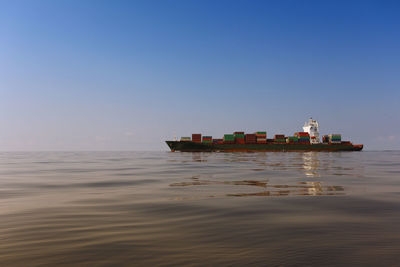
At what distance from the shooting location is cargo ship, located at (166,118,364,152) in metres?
95.1

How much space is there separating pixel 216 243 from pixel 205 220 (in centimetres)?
176

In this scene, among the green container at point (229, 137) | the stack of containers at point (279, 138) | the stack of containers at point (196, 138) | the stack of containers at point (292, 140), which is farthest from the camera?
the stack of containers at point (292, 140)

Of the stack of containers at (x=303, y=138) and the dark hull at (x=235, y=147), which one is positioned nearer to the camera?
the dark hull at (x=235, y=147)

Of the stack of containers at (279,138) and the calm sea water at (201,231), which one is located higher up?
the stack of containers at (279,138)

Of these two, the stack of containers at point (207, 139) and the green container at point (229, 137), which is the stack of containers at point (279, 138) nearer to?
the green container at point (229, 137)

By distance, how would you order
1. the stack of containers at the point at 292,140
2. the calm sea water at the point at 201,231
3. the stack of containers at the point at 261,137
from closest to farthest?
the calm sea water at the point at 201,231 → the stack of containers at the point at 261,137 → the stack of containers at the point at 292,140

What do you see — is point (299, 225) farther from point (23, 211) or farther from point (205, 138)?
point (205, 138)

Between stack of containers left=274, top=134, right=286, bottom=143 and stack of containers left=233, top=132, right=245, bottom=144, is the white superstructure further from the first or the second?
stack of containers left=233, top=132, right=245, bottom=144

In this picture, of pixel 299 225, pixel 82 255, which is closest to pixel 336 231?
pixel 299 225

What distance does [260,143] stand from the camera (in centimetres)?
9781

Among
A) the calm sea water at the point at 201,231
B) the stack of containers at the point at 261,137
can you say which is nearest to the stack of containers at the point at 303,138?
the stack of containers at the point at 261,137

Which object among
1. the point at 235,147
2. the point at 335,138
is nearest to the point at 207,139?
the point at 235,147

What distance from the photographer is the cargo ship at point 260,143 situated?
9506 cm

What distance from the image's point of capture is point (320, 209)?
7.31 metres
